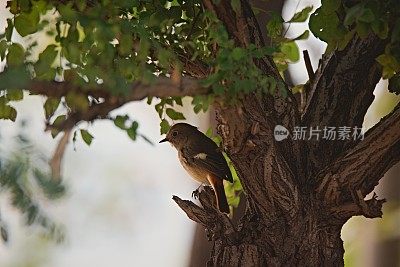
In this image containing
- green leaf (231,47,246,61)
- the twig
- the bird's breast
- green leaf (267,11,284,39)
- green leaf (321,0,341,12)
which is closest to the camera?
the twig

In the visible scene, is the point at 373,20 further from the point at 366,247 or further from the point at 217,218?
the point at 366,247

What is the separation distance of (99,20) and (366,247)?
4.50 feet

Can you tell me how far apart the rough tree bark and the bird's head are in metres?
0.15

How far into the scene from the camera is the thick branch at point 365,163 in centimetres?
110

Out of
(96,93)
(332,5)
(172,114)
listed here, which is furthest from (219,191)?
(96,93)

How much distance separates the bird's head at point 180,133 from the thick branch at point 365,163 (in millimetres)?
295

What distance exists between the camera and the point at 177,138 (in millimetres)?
1373

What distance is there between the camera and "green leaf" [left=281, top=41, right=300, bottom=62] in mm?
1326

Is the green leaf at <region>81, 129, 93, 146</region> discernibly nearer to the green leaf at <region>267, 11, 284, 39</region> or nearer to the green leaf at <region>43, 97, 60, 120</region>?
the green leaf at <region>43, 97, 60, 120</region>

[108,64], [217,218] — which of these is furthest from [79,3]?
[217,218]

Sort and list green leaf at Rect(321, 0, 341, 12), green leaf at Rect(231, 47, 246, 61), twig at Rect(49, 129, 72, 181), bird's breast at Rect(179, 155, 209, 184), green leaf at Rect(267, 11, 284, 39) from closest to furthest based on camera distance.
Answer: twig at Rect(49, 129, 72, 181)
green leaf at Rect(231, 47, 246, 61)
green leaf at Rect(321, 0, 341, 12)
green leaf at Rect(267, 11, 284, 39)
bird's breast at Rect(179, 155, 209, 184)

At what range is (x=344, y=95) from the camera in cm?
120

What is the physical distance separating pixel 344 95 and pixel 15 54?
1.58 ft

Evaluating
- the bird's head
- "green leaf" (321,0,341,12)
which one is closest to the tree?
"green leaf" (321,0,341,12)
